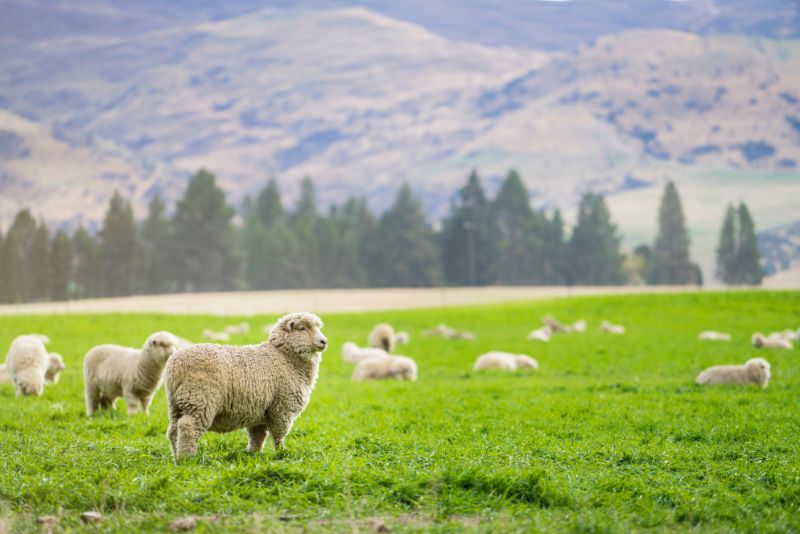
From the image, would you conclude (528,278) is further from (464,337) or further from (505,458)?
(505,458)

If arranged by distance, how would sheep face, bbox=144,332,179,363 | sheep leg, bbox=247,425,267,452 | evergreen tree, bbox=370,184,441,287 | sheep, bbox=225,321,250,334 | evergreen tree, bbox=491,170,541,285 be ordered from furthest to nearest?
evergreen tree, bbox=491,170,541,285
evergreen tree, bbox=370,184,441,287
sheep, bbox=225,321,250,334
sheep face, bbox=144,332,179,363
sheep leg, bbox=247,425,267,452

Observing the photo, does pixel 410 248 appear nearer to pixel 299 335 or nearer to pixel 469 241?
pixel 469 241

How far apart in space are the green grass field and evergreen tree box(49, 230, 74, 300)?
74.6 meters

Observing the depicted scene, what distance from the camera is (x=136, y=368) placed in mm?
15133

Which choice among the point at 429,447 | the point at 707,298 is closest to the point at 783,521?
the point at 429,447

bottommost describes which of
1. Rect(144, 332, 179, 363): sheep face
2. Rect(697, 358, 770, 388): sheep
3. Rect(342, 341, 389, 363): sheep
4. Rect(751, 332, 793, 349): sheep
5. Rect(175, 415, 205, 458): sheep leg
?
Rect(751, 332, 793, 349): sheep

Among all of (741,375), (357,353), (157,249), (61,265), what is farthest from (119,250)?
(741,375)

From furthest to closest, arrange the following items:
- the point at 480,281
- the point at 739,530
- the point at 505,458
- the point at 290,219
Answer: the point at 290,219, the point at 480,281, the point at 505,458, the point at 739,530

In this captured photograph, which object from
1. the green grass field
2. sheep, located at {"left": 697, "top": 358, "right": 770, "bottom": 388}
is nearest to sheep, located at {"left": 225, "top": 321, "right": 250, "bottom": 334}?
the green grass field

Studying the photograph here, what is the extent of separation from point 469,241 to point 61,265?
5488 centimetres

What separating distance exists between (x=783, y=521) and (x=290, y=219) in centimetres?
A: 13429

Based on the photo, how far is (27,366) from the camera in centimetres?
1828

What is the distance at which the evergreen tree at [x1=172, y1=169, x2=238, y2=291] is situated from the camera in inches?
4569

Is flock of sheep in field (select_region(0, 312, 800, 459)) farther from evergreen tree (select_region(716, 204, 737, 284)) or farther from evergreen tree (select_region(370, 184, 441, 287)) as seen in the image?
evergreen tree (select_region(716, 204, 737, 284))
